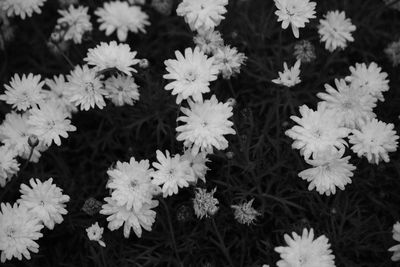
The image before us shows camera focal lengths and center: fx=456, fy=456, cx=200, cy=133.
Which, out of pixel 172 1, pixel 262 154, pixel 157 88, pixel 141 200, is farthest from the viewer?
pixel 172 1

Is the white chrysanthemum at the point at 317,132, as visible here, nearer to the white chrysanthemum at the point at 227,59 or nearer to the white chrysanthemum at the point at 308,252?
the white chrysanthemum at the point at 308,252

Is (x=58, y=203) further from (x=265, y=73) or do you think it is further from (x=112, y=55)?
(x=265, y=73)

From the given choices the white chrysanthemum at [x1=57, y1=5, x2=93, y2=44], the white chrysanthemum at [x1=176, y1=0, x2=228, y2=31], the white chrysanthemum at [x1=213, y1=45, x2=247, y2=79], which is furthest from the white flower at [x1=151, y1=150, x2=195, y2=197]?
the white chrysanthemum at [x1=57, y1=5, x2=93, y2=44]

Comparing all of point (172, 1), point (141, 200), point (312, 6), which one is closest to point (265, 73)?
point (312, 6)

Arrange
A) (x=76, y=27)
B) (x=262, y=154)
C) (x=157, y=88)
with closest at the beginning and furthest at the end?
(x=262, y=154)
(x=157, y=88)
(x=76, y=27)

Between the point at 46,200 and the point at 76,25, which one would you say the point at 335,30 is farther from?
the point at 46,200
